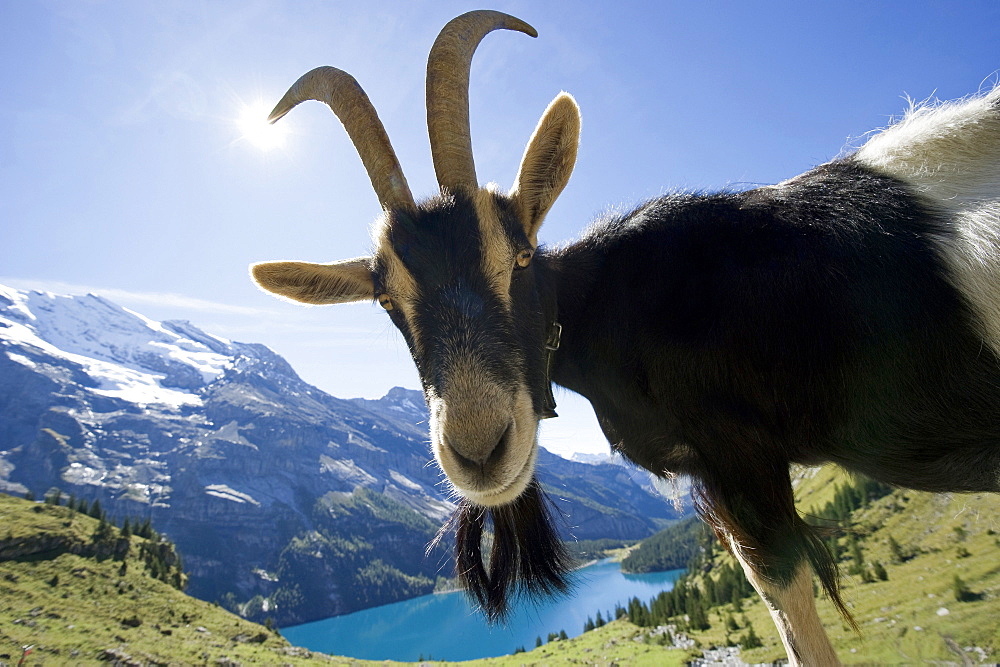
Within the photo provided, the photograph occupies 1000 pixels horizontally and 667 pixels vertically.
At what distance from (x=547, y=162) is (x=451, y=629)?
498 feet

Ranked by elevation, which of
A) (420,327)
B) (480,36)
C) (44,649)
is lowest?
(44,649)

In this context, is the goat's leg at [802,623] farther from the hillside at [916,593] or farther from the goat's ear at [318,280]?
the goat's ear at [318,280]

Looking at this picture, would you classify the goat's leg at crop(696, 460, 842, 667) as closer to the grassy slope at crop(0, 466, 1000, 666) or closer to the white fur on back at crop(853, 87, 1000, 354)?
the grassy slope at crop(0, 466, 1000, 666)

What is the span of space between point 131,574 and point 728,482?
8609 cm

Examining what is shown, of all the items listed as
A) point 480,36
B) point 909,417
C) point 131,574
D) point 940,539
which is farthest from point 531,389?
point 131,574

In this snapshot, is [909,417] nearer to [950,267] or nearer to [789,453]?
[789,453]

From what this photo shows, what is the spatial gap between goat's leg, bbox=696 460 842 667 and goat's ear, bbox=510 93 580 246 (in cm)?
211

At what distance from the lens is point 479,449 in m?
2.42

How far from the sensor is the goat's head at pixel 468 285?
2572 millimetres

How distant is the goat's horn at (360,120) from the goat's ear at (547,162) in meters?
0.84

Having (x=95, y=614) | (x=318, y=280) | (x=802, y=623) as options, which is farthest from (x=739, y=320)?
(x=95, y=614)

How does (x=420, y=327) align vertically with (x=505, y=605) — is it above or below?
above

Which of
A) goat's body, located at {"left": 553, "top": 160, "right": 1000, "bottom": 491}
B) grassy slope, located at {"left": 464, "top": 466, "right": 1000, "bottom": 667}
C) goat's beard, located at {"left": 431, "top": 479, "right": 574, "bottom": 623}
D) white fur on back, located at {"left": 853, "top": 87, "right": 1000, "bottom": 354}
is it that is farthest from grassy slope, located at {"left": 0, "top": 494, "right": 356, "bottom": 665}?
white fur on back, located at {"left": 853, "top": 87, "right": 1000, "bottom": 354}

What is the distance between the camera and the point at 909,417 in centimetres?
273
